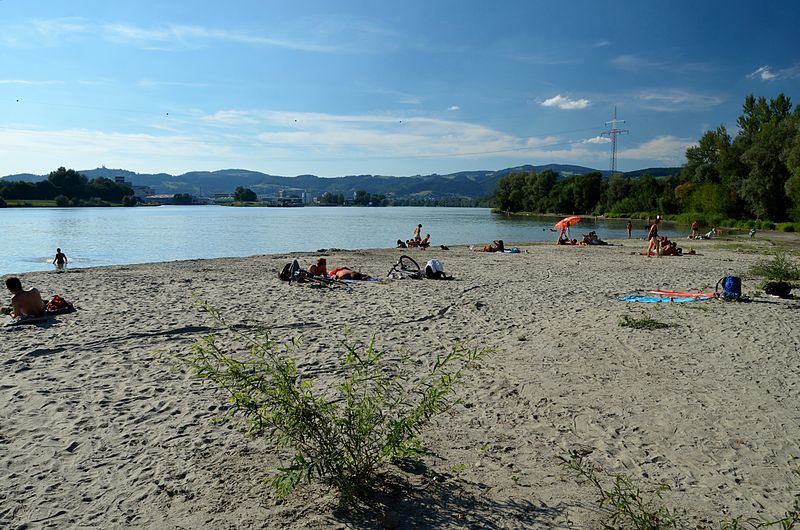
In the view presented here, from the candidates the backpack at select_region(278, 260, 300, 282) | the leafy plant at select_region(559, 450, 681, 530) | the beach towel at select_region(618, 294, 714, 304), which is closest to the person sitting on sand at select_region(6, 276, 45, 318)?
the backpack at select_region(278, 260, 300, 282)

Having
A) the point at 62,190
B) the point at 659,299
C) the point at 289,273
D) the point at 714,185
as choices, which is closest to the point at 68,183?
the point at 62,190

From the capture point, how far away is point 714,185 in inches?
2761

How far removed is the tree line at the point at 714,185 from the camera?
5722 cm

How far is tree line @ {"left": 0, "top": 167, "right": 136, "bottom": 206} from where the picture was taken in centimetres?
12388

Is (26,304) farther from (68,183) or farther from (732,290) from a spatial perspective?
(68,183)

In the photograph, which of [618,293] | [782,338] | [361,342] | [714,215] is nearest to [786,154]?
[714,215]

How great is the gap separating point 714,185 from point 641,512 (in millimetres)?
78334

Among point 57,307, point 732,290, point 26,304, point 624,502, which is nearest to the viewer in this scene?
point 624,502

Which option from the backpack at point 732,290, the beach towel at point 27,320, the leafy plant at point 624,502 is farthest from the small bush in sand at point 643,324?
the beach towel at point 27,320

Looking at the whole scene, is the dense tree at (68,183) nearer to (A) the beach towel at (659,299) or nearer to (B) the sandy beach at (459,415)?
(B) the sandy beach at (459,415)

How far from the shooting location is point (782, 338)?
8258 mm

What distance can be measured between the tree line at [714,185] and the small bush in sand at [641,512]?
180 ft

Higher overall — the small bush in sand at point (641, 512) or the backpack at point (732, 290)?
the backpack at point (732, 290)

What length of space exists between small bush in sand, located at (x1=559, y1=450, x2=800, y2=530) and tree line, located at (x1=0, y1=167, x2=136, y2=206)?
14687 centimetres
